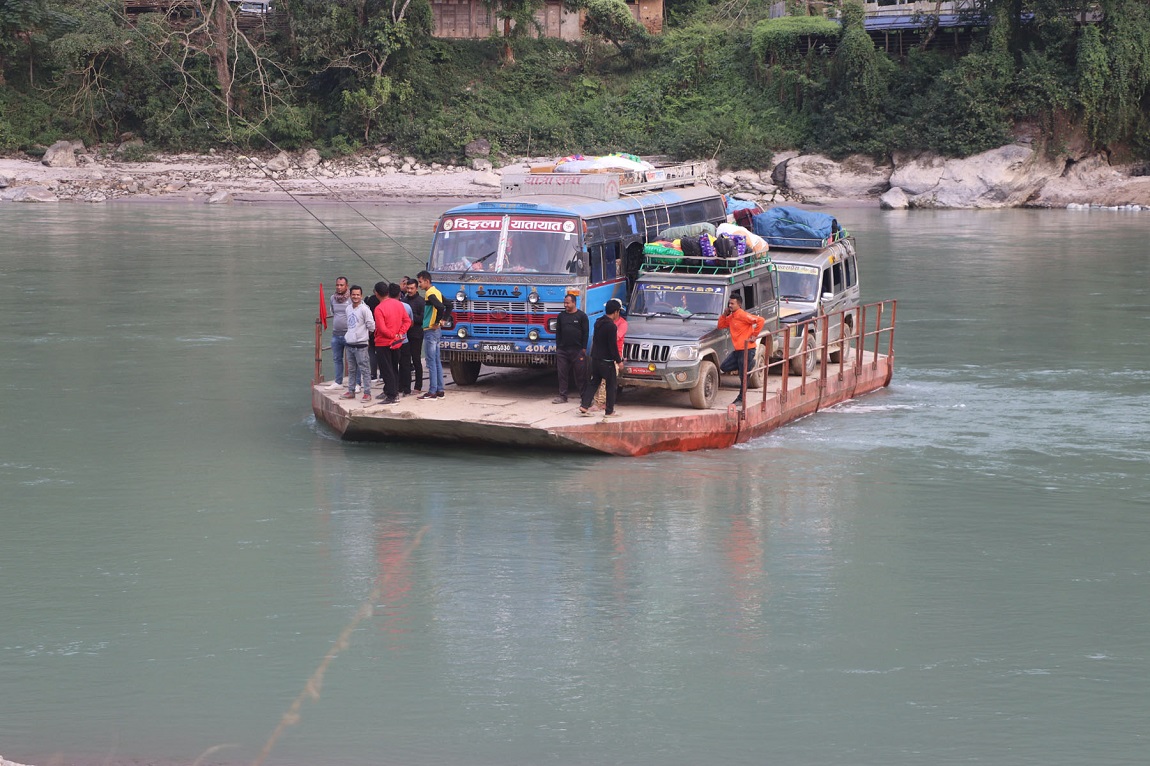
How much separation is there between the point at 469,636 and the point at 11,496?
6.87 metres

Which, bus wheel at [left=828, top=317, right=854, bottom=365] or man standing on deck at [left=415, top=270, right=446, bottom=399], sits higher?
man standing on deck at [left=415, top=270, right=446, bottom=399]

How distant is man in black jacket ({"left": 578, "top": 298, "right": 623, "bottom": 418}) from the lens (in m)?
16.3

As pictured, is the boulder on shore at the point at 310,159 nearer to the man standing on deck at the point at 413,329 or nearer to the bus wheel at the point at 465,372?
the bus wheel at the point at 465,372

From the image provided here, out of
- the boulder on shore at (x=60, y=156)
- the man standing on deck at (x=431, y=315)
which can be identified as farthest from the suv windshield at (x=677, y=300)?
the boulder on shore at (x=60, y=156)

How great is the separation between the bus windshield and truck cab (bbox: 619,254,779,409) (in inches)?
48.0

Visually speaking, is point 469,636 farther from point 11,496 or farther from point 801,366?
point 801,366

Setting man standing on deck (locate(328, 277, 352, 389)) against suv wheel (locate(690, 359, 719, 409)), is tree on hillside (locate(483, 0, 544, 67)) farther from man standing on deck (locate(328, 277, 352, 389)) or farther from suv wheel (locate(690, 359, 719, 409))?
suv wheel (locate(690, 359, 719, 409))

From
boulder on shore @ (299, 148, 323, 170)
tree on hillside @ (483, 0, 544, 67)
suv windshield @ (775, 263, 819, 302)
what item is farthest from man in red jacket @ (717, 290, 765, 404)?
tree on hillside @ (483, 0, 544, 67)

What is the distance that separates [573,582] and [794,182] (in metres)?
48.7

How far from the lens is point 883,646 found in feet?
37.3

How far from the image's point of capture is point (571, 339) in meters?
16.6

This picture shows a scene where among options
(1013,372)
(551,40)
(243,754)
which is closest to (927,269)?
(1013,372)

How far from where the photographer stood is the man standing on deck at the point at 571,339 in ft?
54.4

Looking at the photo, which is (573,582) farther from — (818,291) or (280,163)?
(280,163)
